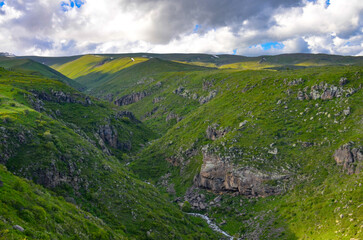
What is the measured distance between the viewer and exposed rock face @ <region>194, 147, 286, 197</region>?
86188mm

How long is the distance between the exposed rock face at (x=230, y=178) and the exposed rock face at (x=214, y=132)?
11.2 metres

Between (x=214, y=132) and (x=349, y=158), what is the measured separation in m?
55.4

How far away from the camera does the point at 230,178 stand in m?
94.2

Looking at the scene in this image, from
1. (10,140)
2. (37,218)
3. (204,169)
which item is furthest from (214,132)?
(37,218)

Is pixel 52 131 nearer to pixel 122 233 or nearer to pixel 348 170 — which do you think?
pixel 122 233

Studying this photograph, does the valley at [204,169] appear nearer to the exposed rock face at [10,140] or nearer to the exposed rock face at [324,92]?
the exposed rock face at [10,140]

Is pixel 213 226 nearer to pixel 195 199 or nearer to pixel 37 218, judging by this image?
pixel 195 199

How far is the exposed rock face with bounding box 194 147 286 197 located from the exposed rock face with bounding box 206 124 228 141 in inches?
440

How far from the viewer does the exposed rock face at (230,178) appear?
8619 cm

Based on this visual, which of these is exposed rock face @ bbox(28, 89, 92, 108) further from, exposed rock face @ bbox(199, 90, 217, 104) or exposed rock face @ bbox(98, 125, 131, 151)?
exposed rock face @ bbox(199, 90, 217, 104)

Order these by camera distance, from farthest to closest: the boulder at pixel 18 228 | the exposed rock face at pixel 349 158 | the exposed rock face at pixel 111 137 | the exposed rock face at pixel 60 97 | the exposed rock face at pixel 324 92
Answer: the exposed rock face at pixel 111 137
the exposed rock face at pixel 60 97
the exposed rock face at pixel 324 92
the exposed rock face at pixel 349 158
the boulder at pixel 18 228

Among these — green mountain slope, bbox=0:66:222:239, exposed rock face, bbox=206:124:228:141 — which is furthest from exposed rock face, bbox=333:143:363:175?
exposed rock face, bbox=206:124:228:141

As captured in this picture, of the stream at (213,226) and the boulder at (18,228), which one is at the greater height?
the boulder at (18,228)

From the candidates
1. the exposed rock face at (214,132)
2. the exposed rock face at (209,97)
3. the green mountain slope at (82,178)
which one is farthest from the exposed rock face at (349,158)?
the exposed rock face at (209,97)
